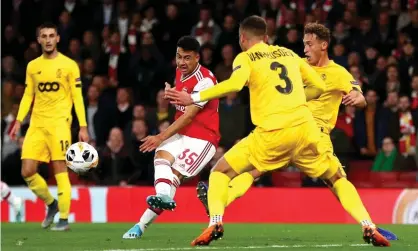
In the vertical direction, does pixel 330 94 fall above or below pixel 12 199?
above

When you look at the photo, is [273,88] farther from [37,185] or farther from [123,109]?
[123,109]

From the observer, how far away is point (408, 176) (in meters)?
18.0

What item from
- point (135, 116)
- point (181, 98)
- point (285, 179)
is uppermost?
point (181, 98)

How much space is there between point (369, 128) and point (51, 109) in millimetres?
6294

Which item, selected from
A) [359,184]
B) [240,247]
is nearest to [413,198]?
[359,184]

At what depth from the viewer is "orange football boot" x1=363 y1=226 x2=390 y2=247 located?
10430mm

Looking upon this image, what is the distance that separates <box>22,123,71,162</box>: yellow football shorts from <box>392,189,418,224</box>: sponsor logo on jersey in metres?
5.46

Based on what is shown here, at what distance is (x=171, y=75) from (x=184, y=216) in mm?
3311

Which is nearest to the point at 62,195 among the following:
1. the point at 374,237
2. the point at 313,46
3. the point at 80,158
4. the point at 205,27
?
the point at 80,158

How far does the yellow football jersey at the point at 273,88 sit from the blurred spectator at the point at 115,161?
816cm

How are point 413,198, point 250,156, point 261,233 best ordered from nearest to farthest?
point 250,156 < point 261,233 < point 413,198

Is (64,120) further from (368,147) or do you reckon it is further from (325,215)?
(368,147)

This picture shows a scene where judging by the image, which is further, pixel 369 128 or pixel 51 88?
pixel 369 128

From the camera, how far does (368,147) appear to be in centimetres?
1859
